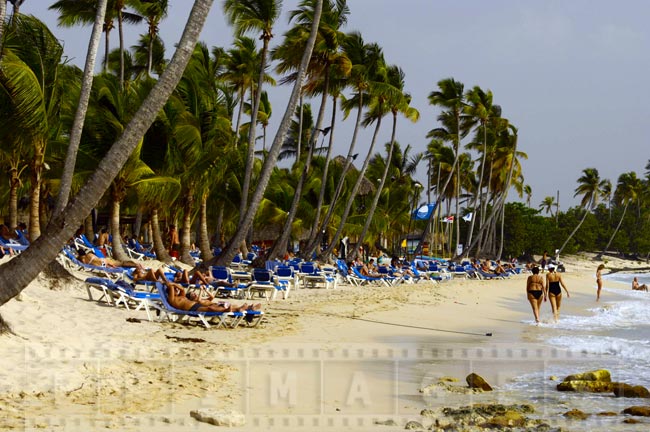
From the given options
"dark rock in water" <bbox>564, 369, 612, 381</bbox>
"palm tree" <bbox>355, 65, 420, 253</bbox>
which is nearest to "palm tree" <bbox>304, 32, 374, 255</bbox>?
"palm tree" <bbox>355, 65, 420, 253</bbox>

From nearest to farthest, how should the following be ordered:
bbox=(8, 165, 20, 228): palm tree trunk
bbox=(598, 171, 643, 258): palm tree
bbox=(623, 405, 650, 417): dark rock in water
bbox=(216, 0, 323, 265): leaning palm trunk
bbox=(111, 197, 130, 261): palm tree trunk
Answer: bbox=(623, 405, 650, 417): dark rock in water
bbox=(216, 0, 323, 265): leaning palm trunk
bbox=(111, 197, 130, 261): palm tree trunk
bbox=(8, 165, 20, 228): palm tree trunk
bbox=(598, 171, 643, 258): palm tree

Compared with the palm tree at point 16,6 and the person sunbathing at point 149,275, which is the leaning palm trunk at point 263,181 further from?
the palm tree at point 16,6

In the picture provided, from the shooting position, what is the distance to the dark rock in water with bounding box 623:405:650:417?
6570mm

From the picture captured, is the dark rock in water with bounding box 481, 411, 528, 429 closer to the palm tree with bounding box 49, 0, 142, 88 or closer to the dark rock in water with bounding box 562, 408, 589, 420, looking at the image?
the dark rock in water with bounding box 562, 408, 589, 420

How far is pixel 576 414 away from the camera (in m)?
6.43

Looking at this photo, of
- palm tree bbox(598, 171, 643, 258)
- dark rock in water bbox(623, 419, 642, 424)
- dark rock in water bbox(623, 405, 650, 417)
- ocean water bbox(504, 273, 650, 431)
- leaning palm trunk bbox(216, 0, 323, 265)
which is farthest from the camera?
palm tree bbox(598, 171, 643, 258)

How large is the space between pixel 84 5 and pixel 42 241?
18.5 m

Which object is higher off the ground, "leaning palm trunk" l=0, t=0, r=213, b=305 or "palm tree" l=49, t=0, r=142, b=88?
"palm tree" l=49, t=0, r=142, b=88

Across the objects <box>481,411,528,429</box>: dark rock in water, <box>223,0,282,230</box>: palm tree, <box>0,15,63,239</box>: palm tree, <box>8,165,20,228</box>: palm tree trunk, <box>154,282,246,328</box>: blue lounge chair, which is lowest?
<box>481,411,528,429</box>: dark rock in water

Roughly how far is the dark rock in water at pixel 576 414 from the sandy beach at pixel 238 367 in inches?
29.5

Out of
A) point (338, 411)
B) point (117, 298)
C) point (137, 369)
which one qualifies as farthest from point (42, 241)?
point (117, 298)

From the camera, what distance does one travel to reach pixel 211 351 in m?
8.41

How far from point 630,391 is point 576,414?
1.39m

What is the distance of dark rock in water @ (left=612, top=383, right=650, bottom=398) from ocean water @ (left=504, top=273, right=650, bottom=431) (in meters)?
0.11
